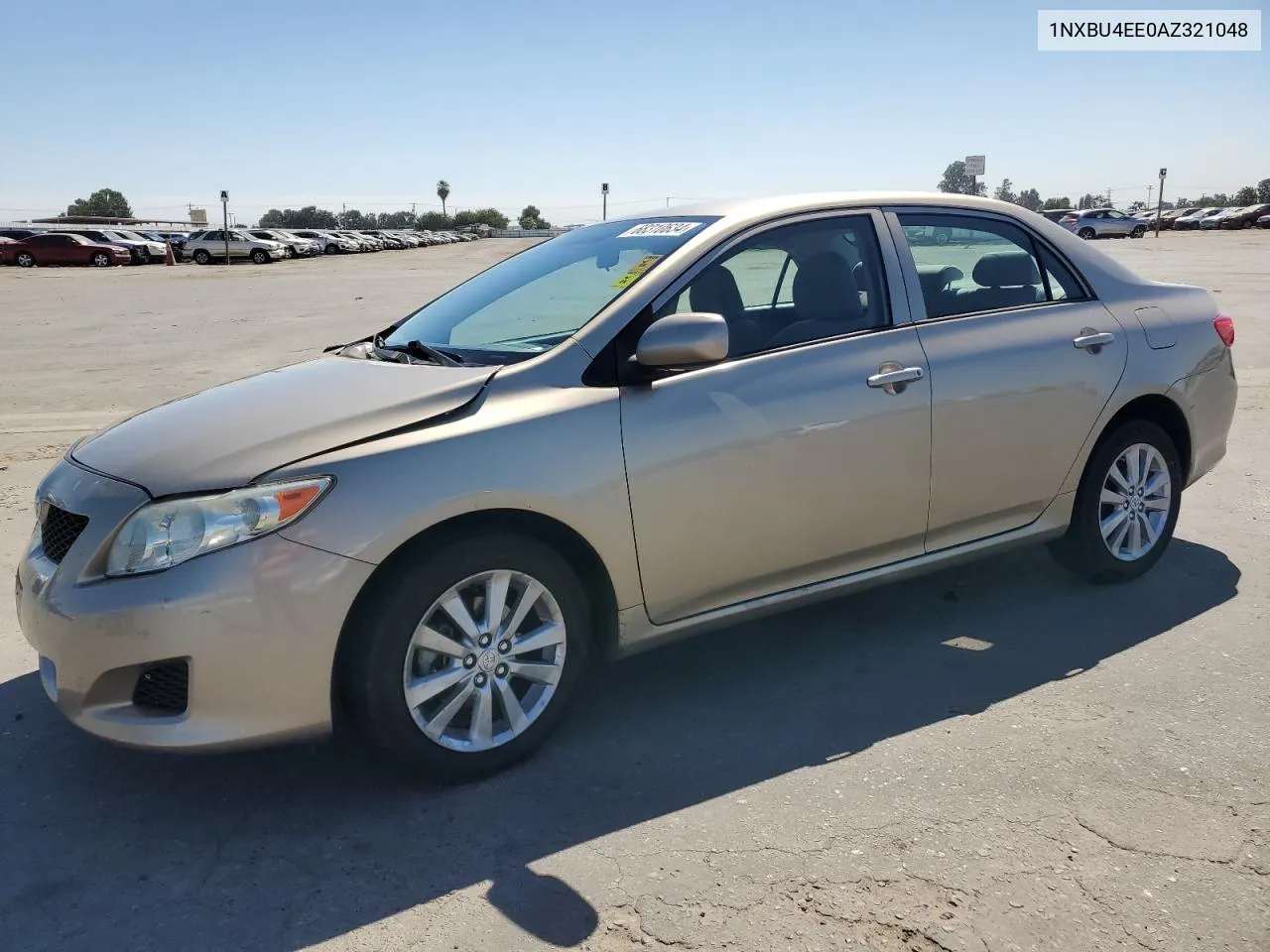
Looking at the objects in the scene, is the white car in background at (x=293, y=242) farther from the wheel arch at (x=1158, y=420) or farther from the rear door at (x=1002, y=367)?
the wheel arch at (x=1158, y=420)

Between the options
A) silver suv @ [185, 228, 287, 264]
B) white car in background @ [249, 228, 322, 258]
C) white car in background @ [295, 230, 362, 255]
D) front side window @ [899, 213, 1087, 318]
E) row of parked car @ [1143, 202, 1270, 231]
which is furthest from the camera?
white car in background @ [295, 230, 362, 255]

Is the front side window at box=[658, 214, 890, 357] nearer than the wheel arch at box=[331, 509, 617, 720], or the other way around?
the wheel arch at box=[331, 509, 617, 720]

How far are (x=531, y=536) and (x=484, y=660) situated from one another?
15.2 inches

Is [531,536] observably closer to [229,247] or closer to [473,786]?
[473,786]

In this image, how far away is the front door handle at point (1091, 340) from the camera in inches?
175

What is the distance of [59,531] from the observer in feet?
10.5

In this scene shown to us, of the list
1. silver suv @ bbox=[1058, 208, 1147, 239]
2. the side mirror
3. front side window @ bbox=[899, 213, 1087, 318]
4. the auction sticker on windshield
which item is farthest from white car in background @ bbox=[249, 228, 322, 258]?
the side mirror

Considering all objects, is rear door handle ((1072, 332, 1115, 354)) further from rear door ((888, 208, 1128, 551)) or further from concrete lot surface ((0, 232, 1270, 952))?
concrete lot surface ((0, 232, 1270, 952))

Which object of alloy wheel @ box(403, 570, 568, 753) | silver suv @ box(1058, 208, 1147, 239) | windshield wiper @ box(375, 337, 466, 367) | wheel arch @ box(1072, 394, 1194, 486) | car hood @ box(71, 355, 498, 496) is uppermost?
silver suv @ box(1058, 208, 1147, 239)

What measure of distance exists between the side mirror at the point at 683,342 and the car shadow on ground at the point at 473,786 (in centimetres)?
121

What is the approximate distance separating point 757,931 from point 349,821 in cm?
121

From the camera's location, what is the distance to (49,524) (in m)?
3.27

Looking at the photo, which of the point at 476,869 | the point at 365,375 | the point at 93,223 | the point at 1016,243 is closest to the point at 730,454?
the point at 365,375

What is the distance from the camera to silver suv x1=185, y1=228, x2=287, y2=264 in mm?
49875
